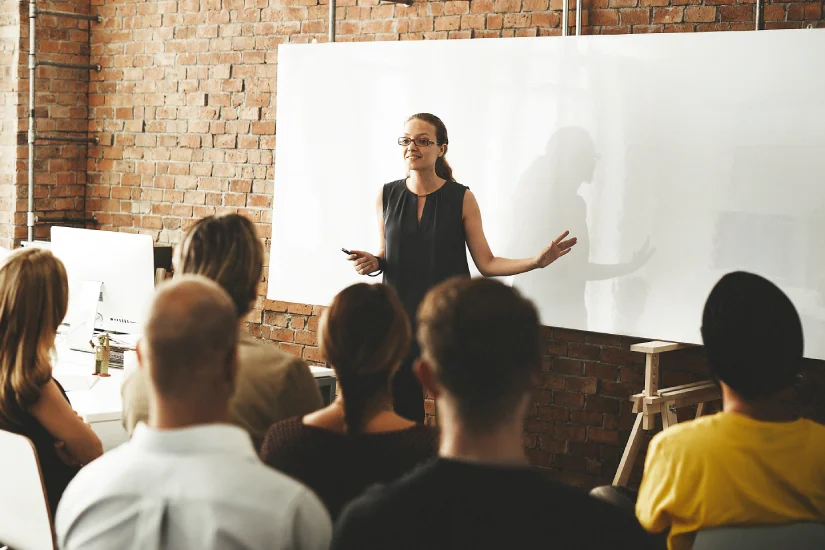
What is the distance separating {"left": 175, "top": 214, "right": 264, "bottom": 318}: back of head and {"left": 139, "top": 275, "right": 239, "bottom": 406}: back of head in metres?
0.71

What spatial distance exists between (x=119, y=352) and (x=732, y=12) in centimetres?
268

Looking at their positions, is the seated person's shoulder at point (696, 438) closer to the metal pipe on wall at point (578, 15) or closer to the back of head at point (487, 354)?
the back of head at point (487, 354)

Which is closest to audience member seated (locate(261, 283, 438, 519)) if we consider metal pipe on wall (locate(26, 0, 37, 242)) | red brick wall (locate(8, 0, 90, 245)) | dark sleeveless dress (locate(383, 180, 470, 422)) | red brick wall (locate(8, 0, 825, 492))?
dark sleeveless dress (locate(383, 180, 470, 422))

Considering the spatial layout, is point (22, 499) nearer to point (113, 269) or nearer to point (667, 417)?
point (113, 269)

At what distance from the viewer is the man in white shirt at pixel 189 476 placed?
1.37 m

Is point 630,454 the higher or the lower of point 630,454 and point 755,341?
the lower

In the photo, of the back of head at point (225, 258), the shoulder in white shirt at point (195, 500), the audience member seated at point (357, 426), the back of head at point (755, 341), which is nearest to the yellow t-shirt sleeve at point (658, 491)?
the back of head at point (755, 341)

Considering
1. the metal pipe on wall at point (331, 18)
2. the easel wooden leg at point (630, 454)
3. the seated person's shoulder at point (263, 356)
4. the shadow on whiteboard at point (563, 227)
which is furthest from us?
the metal pipe on wall at point (331, 18)

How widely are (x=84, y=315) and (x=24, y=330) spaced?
4.33 ft

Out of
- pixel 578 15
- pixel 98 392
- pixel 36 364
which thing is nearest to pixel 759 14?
pixel 578 15

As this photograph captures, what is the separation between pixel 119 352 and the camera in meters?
3.62

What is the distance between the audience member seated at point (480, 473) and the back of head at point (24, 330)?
1.28 metres

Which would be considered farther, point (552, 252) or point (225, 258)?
point (552, 252)

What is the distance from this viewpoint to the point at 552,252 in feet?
11.7
